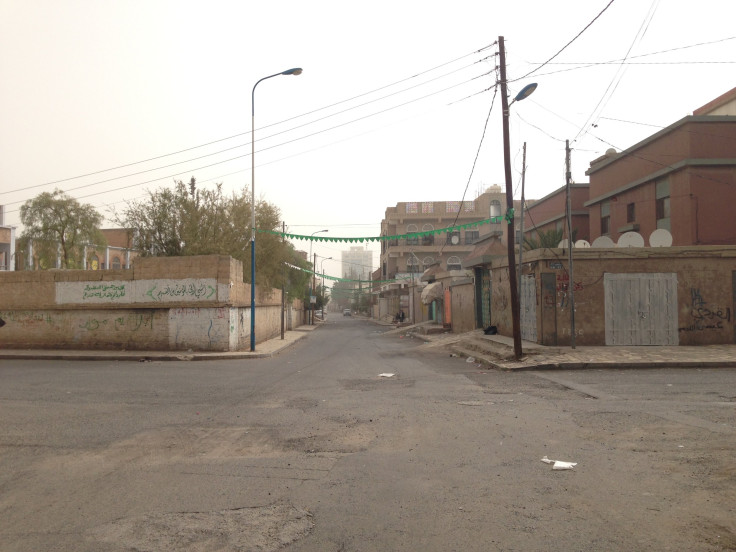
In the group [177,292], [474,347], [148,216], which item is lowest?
[474,347]

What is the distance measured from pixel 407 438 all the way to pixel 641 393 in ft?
19.2

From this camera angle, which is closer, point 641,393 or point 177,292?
point 641,393

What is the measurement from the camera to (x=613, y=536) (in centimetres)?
407

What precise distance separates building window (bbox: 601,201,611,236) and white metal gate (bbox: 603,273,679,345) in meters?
12.8

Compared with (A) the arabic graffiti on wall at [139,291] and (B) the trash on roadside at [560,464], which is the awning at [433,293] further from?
(B) the trash on roadside at [560,464]

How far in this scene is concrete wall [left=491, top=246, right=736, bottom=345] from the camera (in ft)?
62.1

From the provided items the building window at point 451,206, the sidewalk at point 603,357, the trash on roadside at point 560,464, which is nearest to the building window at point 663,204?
the sidewalk at point 603,357

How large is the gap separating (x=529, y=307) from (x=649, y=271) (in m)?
4.21

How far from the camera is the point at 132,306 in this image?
21375mm

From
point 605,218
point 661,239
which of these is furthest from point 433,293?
point 661,239

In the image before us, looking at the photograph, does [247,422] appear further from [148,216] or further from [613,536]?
[148,216]

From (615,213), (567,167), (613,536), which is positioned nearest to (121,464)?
(613,536)

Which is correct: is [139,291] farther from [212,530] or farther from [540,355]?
[212,530]

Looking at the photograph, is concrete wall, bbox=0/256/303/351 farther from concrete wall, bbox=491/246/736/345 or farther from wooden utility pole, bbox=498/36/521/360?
concrete wall, bbox=491/246/736/345
